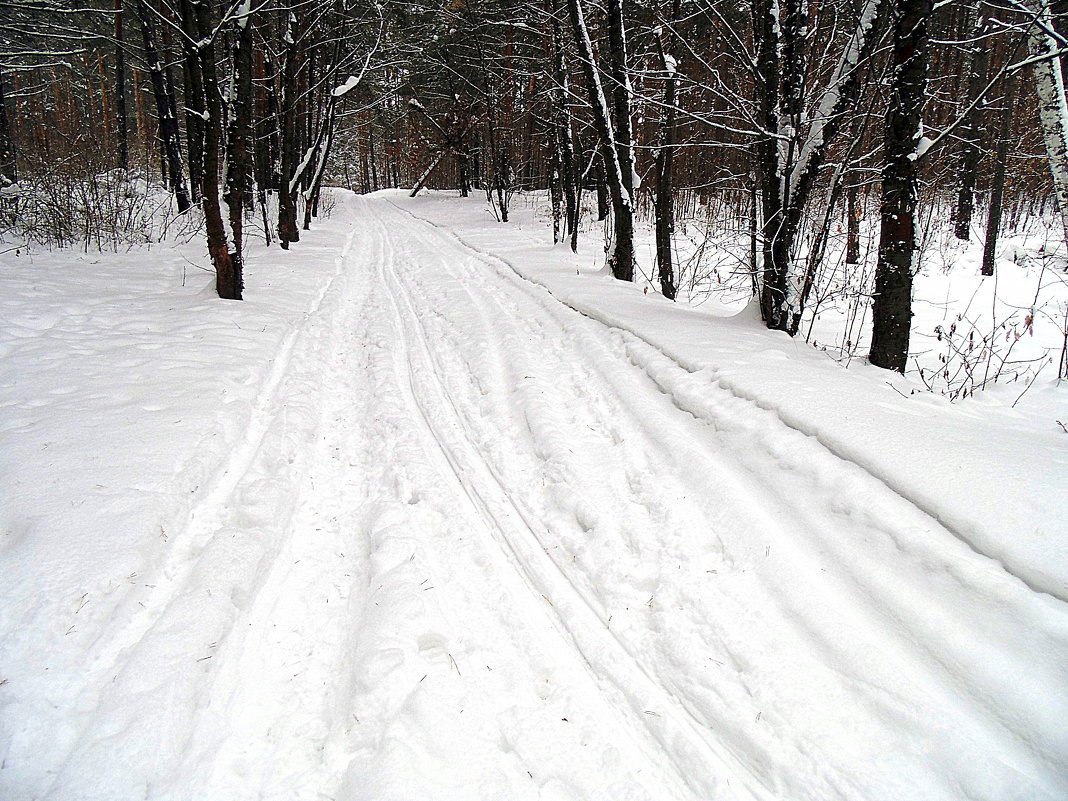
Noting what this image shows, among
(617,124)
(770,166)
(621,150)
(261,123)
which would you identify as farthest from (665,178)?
(261,123)

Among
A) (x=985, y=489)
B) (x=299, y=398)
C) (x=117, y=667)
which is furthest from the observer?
(x=299, y=398)

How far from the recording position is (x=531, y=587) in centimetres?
275

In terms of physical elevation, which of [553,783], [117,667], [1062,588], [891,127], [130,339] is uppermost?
[891,127]

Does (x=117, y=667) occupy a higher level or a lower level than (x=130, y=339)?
lower

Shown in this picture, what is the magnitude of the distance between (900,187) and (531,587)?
178 inches

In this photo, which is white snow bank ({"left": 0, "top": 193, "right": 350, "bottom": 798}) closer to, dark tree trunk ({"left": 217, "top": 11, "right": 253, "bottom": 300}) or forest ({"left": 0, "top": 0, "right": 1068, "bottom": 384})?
dark tree trunk ({"left": 217, "top": 11, "right": 253, "bottom": 300})

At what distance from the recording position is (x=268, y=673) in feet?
7.28

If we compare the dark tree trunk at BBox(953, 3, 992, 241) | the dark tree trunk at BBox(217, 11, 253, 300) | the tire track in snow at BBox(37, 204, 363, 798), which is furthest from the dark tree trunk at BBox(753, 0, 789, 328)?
the dark tree trunk at BBox(953, 3, 992, 241)

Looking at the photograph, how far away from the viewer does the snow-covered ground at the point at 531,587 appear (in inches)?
75.5

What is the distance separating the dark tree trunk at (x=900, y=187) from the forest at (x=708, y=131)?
2cm

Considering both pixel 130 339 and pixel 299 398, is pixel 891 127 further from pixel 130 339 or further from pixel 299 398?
pixel 130 339

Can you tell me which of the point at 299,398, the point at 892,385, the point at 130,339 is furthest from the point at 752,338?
the point at 130,339

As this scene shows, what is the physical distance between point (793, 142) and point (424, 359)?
4.68m

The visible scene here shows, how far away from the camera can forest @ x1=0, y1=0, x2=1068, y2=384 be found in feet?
16.7
